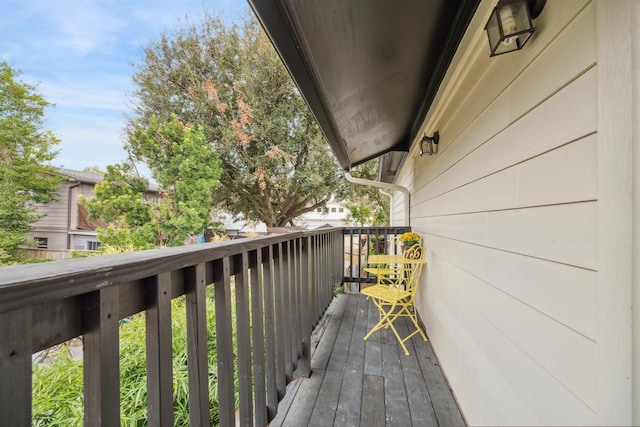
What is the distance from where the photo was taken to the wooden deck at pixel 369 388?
1.60m

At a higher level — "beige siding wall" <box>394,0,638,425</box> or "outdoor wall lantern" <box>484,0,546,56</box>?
"outdoor wall lantern" <box>484,0,546,56</box>

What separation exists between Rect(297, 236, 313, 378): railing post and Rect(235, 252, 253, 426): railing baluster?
2.45 ft

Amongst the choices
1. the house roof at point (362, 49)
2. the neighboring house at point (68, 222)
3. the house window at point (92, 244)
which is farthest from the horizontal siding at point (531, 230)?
the house window at point (92, 244)

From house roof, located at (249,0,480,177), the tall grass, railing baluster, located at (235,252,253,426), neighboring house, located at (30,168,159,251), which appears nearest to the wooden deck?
railing baluster, located at (235,252,253,426)

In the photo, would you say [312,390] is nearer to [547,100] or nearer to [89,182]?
[547,100]

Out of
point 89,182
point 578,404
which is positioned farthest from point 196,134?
point 578,404

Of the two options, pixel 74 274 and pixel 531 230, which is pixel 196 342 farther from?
pixel 531 230

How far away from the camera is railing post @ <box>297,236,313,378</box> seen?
6.48 ft

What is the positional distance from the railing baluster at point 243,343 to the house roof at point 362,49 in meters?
1.03

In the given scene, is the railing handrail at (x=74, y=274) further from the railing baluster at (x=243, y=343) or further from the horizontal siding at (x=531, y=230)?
the horizontal siding at (x=531, y=230)

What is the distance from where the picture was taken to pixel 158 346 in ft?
2.46

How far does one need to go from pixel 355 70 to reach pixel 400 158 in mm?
3691

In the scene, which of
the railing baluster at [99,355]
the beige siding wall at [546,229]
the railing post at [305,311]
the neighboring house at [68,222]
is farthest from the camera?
the neighboring house at [68,222]

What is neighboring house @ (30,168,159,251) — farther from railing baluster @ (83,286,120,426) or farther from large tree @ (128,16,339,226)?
railing baluster @ (83,286,120,426)
